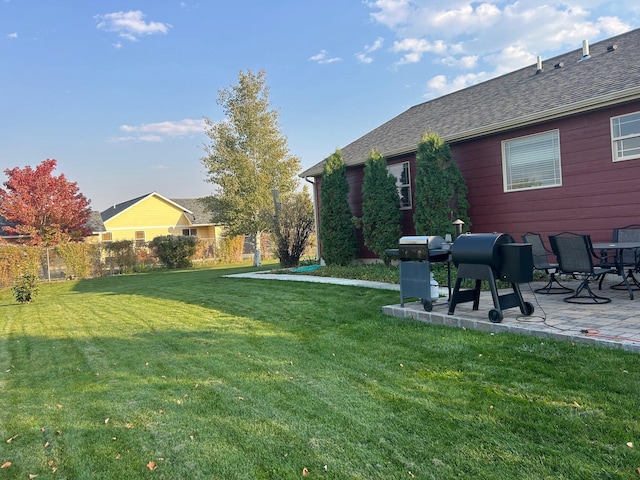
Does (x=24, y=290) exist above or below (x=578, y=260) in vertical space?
below

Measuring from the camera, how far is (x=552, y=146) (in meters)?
7.61

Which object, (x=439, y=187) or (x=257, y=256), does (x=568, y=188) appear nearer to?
(x=439, y=187)

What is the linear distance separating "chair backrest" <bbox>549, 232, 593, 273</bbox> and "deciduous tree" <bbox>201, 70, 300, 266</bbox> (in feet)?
45.8

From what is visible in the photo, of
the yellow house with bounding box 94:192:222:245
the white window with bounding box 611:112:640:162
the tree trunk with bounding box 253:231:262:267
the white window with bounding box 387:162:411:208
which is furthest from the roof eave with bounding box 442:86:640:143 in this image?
the yellow house with bounding box 94:192:222:245

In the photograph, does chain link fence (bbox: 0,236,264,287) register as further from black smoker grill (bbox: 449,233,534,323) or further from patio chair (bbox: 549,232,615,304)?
patio chair (bbox: 549,232,615,304)

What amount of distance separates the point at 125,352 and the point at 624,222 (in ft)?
24.6

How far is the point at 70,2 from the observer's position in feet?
32.1

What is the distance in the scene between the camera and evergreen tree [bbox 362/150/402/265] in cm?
1016

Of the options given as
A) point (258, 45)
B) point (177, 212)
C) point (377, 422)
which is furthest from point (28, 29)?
point (177, 212)

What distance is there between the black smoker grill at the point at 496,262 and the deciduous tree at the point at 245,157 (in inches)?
556

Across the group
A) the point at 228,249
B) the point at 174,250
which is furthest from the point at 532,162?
the point at 228,249

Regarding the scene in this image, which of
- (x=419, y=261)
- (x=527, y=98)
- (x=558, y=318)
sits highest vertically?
(x=527, y=98)

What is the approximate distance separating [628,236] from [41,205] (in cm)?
2146

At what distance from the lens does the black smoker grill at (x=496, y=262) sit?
4.32 m
